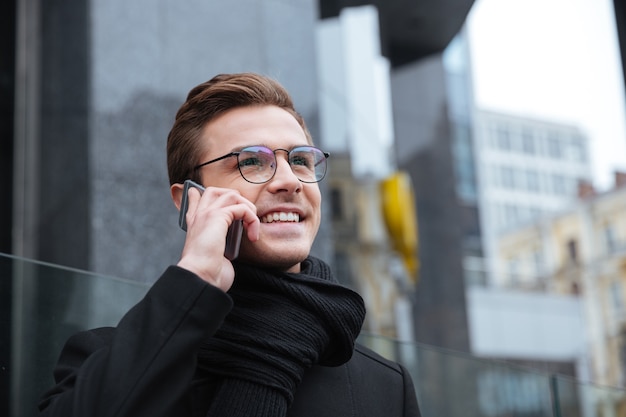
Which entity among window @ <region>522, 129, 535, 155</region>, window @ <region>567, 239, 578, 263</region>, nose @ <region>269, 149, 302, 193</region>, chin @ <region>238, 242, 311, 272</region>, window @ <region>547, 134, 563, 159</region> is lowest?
chin @ <region>238, 242, 311, 272</region>

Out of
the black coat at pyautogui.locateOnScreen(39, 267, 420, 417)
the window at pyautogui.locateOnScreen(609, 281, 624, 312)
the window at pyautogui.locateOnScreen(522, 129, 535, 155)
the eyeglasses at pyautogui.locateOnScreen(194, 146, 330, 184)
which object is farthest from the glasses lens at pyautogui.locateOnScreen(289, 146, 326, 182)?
the window at pyautogui.locateOnScreen(522, 129, 535, 155)

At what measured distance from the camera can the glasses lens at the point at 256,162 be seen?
229 centimetres

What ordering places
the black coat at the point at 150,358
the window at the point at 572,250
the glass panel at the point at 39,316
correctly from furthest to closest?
1. the window at the point at 572,250
2. the glass panel at the point at 39,316
3. the black coat at the point at 150,358

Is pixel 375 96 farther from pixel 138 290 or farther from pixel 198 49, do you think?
pixel 138 290

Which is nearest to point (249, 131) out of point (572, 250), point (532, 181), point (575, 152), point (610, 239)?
point (610, 239)

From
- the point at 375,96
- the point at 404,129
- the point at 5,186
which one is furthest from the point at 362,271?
the point at 5,186

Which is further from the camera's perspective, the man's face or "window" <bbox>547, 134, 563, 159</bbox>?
"window" <bbox>547, 134, 563, 159</bbox>

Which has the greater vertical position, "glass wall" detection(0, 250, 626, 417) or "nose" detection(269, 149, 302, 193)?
"nose" detection(269, 149, 302, 193)

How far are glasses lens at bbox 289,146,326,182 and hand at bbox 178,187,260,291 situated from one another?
0.87ft

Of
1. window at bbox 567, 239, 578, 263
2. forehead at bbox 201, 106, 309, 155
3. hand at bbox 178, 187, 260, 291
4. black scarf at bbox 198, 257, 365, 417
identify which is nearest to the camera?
hand at bbox 178, 187, 260, 291

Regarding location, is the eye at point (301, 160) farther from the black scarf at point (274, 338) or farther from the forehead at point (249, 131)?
the black scarf at point (274, 338)

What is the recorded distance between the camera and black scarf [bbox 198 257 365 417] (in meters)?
2.08

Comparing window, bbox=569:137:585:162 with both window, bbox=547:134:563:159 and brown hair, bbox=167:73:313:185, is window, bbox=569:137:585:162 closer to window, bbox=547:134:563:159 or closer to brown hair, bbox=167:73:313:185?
window, bbox=547:134:563:159

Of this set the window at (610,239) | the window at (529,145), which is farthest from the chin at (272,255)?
A: the window at (529,145)
